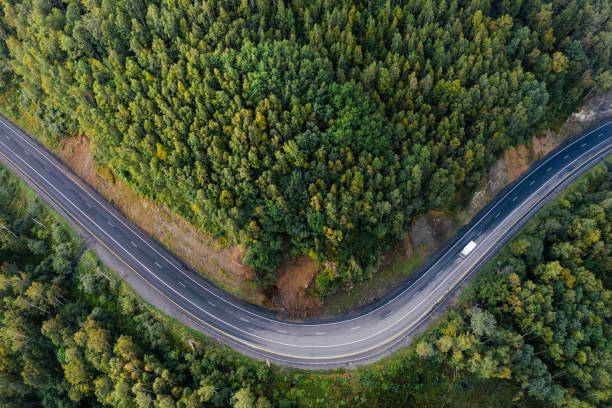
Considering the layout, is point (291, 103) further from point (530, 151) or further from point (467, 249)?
point (530, 151)

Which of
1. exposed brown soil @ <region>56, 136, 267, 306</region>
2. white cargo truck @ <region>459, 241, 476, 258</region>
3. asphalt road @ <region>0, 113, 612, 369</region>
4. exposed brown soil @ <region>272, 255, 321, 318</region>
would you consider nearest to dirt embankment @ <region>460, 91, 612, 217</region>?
asphalt road @ <region>0, 113, 612, 369</region>

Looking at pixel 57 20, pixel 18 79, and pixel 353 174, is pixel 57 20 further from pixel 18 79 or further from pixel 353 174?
pixel 353 174

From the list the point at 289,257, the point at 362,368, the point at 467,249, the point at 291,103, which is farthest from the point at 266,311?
the point at 467,249

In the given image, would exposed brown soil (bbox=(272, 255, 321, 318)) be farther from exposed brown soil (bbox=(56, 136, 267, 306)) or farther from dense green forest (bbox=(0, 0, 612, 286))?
exposed brown soil (bbox=(56, 136, 267, 306))

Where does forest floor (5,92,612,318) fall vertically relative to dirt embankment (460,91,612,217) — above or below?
below

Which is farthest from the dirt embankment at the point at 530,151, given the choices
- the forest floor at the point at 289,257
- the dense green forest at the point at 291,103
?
the dense green forest at the point at 291,103

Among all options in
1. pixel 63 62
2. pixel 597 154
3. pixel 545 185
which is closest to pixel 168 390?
pixel 63 62
